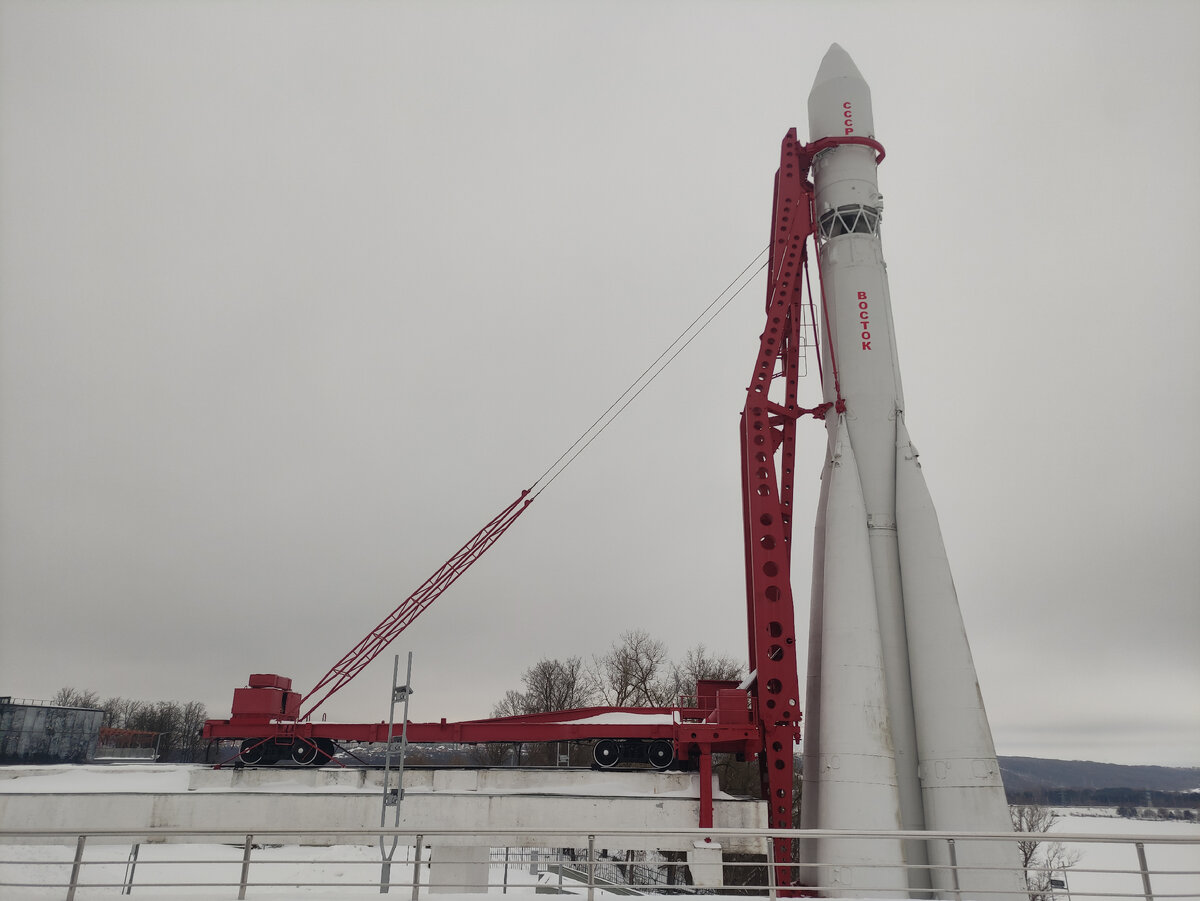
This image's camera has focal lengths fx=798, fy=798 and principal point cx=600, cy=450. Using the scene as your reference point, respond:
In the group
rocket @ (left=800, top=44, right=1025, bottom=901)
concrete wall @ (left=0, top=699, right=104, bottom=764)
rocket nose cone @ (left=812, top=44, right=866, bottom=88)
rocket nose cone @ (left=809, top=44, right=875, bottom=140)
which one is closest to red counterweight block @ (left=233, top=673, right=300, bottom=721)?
rocket @ (left=800, top=44, right=1025, bottom=901)

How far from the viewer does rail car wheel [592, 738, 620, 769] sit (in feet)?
63.2

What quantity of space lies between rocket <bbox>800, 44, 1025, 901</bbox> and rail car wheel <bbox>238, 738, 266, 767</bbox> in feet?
43.3

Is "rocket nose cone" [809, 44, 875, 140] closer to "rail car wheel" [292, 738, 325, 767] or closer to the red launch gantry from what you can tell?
the red launch gantry

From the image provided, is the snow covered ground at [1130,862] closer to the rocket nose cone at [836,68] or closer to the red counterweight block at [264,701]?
the rocket nose cone at [836,68]

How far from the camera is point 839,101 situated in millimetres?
22375

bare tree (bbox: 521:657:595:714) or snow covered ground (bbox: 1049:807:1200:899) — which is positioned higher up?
bare tree (bbox: 521:657:595:714)

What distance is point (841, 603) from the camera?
17406 mm

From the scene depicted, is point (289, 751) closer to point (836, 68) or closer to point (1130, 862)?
point (836, 68)

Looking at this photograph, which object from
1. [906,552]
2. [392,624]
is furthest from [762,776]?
[392,624]

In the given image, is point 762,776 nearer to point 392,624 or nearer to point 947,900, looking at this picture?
point 947,900

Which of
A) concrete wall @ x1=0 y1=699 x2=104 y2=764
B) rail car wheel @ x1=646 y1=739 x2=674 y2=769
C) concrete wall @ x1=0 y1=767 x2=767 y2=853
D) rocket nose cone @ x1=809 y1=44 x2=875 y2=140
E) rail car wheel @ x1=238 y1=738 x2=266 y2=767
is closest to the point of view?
concrete wall @ x1=0 y1=767 x2=767 y2=853

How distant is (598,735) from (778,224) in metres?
14.2

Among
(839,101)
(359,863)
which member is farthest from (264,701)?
(839,101)

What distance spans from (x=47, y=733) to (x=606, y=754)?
3617 centimetres
